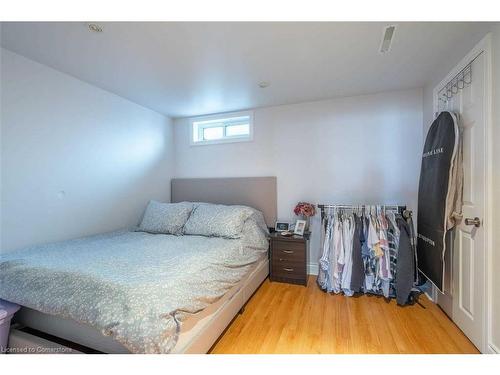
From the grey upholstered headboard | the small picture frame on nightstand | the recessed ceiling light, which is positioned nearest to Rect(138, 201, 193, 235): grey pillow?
the grey upholstered headboard

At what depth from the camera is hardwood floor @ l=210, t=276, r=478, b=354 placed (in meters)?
1.52

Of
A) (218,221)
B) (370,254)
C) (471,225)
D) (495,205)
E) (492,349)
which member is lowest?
(492,349)

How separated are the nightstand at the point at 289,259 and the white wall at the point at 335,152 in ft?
1.41

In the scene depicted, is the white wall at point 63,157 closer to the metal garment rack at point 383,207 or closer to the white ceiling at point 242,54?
the white ceiling at point 242,54

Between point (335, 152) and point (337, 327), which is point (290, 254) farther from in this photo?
point (335, 152)

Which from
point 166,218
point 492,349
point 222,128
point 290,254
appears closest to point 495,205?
point 492,349

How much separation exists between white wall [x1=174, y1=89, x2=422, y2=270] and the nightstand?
43 cm

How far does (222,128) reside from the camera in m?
3.33

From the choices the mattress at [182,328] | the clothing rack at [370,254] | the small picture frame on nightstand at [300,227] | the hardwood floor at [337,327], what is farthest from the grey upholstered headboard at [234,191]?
the mattress at [182,328]

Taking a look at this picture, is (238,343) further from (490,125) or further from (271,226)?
(490,125)

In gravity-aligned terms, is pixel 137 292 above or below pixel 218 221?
below

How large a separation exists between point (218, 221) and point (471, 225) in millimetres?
2137

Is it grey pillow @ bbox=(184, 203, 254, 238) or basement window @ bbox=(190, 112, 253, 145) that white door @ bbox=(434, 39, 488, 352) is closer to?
grey pillow @ bbox=(184, 203, 254, 238)

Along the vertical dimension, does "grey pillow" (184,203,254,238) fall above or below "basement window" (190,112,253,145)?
below
